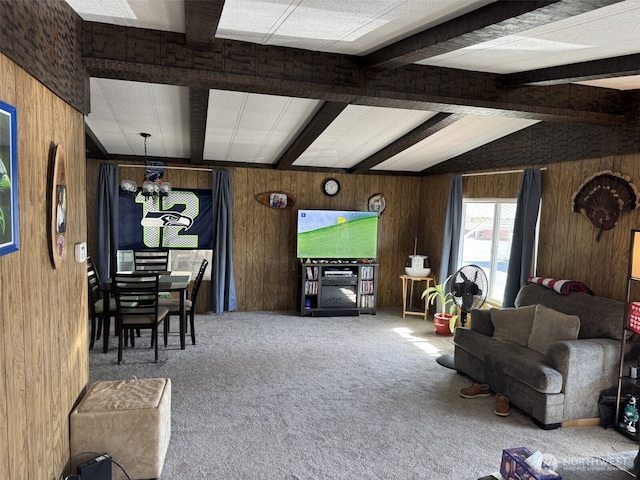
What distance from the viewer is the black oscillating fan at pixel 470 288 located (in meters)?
4.55

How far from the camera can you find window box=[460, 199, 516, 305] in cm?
538

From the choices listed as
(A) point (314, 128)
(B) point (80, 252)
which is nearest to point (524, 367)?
(A) point (314, 128)

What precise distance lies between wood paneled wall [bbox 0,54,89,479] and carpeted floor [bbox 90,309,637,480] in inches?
32.2

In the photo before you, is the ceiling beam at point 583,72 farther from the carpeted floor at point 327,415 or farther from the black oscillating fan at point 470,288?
the carpeted floor at point 327,415

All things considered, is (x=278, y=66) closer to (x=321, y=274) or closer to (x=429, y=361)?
(x=429, y=361)

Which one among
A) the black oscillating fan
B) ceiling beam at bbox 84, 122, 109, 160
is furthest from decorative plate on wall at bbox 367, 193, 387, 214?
ceiling beam at bbox 84, 122, 109, 160

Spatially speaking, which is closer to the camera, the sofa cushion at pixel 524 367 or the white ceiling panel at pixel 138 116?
the sofa cushion at pixel 524 367

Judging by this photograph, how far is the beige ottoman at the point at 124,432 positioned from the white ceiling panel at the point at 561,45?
2.83 m

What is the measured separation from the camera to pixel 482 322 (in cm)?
430

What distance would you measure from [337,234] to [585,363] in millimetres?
3867

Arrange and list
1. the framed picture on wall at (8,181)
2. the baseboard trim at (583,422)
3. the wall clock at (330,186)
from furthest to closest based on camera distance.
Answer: the wall clock at (330,186) < the baseboard trim at (583,422) < the framed picture on wall at (8,181)

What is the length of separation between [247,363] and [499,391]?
236 cm

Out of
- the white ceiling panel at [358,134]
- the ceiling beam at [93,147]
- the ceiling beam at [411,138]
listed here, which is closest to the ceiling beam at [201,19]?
the white ceiling panel at [358,134]

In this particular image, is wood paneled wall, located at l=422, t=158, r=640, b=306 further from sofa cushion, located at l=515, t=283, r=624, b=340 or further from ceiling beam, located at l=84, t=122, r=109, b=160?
ceiling beam, located at l=84, t=122, r=109, b=160
